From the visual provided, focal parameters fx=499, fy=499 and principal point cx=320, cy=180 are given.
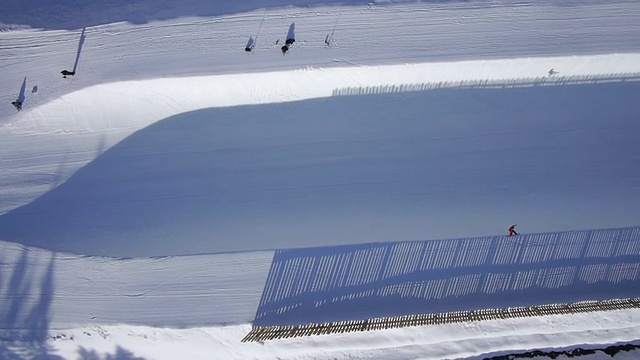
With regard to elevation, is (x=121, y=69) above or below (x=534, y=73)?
below

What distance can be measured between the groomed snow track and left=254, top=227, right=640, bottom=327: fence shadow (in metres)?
0.11

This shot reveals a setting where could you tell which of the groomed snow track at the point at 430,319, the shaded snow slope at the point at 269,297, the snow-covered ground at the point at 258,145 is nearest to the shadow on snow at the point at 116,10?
the snow-covered ground at the point at 258,145

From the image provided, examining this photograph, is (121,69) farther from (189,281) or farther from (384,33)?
(384,33)

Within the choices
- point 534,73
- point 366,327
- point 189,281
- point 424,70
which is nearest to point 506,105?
point 534,73

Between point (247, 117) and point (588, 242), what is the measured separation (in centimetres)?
520

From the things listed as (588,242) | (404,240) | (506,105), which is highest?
(506,105)

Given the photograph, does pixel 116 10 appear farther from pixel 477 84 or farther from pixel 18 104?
pixel 477 84

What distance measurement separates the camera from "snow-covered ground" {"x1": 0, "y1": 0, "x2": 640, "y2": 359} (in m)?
6.97

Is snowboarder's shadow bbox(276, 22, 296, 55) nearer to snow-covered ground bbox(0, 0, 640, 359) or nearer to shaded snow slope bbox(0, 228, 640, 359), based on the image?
snow-covered ground bbox(0, 0, 640, 359)

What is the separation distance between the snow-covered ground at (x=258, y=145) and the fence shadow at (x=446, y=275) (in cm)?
17

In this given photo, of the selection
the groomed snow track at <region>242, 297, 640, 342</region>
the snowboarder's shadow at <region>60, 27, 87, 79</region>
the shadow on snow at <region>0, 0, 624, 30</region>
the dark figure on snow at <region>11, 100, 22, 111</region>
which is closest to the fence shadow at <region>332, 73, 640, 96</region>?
the shadow on snow at <region>0, 0, 624, 30</region>

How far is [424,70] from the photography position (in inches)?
278

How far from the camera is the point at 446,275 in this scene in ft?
23.2

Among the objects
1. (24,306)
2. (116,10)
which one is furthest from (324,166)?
(24,306)
